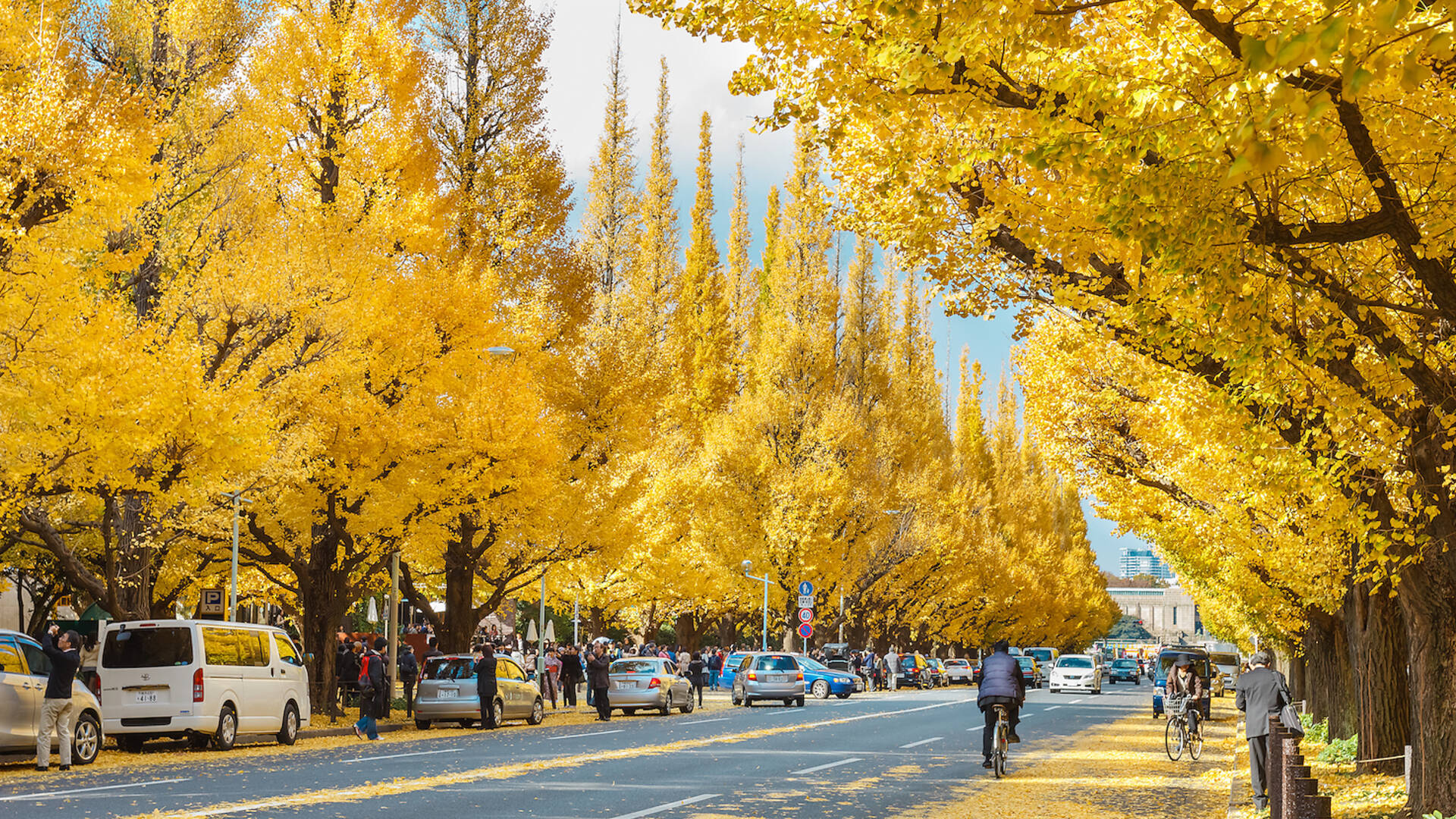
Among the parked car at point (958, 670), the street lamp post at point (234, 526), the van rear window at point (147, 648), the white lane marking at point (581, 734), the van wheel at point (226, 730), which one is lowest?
the parked car at point (958, 670)

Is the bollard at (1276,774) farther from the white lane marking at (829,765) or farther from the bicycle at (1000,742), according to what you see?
the white lane marking at (829,765)

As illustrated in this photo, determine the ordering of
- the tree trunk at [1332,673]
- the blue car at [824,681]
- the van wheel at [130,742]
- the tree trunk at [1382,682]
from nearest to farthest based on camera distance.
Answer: the tree trunk at [1382,682]
the van wheel at [130,742]
the tree trunk at [1332,673]
the blue car at [824,681]

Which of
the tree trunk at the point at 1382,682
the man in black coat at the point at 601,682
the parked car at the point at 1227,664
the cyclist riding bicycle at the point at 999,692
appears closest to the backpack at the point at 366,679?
the man in black coat at the point at 601,682

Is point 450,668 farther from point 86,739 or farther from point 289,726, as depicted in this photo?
point 86,739

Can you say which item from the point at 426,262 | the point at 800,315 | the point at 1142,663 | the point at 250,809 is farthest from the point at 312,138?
the point at 1142,663

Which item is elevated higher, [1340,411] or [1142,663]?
[1340,411]

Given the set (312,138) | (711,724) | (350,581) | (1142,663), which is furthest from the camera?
(1142,663)

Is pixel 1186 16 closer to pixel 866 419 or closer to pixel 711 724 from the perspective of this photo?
pixel 711 724

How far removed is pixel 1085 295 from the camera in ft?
37.5

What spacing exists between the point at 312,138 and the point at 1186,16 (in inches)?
755

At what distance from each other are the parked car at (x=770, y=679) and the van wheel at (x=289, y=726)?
1871 centimetres

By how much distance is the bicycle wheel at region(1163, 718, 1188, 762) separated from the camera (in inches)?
848

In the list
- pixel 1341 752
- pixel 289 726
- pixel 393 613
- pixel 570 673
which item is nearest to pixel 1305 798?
pixel 1341 752

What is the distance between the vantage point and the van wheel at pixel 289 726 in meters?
21.7
